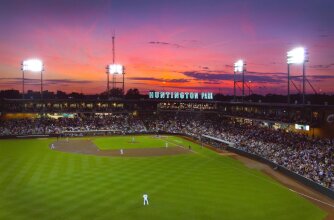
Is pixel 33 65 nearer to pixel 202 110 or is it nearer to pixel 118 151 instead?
pixel 118 151

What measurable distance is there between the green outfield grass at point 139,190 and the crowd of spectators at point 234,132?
410 centimetres

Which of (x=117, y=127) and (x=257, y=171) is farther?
(x=117, y=127)

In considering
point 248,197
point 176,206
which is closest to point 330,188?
point 248,197

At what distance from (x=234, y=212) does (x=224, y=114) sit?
182ft

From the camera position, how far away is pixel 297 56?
49.2 meters

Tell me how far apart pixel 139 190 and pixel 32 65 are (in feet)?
176

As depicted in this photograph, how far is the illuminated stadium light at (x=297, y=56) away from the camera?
4872 centimetres

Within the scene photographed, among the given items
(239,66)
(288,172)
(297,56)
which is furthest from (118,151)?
(239,66)

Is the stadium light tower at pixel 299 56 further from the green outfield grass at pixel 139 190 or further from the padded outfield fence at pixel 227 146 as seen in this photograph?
the green outfield grass at pixel 139 190

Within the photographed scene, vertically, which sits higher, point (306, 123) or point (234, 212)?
point (306, 123)

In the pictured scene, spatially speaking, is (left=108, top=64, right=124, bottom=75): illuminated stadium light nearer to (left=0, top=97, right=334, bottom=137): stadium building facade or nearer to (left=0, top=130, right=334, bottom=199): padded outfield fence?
(left=0, top=97, right=334, bottom=137): stadium building facade

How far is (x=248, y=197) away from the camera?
2741cm

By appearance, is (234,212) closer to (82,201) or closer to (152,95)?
(82,201)

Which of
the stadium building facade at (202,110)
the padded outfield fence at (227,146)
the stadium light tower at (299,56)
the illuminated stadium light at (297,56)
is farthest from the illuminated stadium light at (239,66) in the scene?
the stadium light tower at (299,56)
